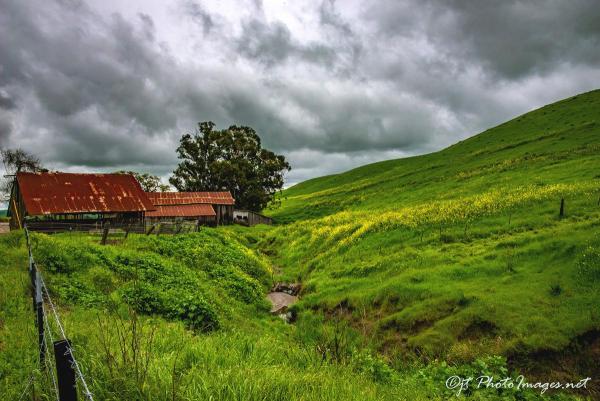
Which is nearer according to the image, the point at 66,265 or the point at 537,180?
the point at 66,265

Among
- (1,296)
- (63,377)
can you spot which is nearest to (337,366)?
(63,377)

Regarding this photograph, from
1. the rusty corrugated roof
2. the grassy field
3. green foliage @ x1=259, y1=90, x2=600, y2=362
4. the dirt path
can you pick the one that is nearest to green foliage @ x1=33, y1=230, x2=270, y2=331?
the grassy field

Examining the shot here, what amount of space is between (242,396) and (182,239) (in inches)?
809

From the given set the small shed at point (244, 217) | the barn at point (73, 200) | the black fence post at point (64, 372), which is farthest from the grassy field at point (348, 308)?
the small shed at point (244, 217)

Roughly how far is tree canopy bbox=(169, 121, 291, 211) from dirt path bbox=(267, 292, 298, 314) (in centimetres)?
4307

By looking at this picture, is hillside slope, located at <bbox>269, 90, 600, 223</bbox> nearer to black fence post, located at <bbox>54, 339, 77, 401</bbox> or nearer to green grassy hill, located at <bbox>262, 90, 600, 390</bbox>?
green grassy hill, located at <bbox>262, 90, 600, 390</bbox>

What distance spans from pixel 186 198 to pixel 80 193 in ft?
66.2

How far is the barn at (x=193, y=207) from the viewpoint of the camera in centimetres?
5122

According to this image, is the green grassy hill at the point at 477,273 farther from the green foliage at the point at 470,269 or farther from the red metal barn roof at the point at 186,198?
the red metal barn roof at the point at 186,198

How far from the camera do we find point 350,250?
75.1 ft

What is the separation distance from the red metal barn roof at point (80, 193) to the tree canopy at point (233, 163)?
2478cm

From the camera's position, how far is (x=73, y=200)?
32.5 meters

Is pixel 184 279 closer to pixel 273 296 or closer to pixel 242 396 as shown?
pixel 273 296

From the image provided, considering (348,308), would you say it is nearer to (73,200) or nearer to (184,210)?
(73,200)
